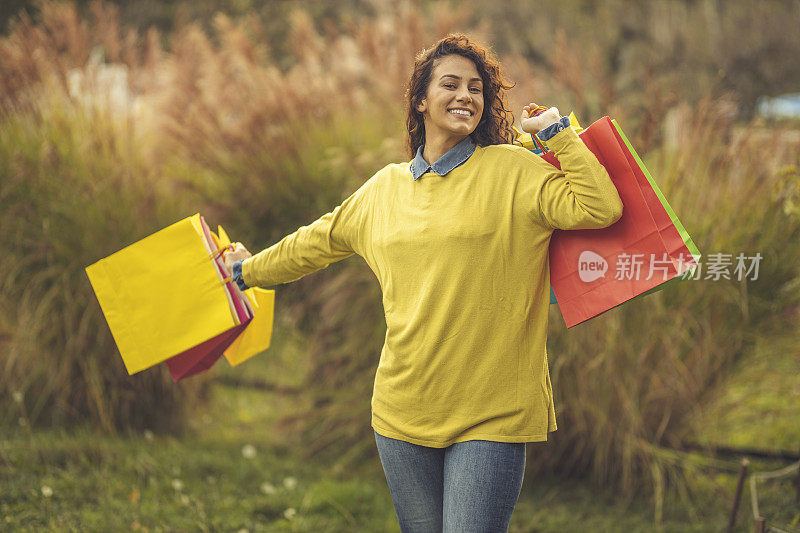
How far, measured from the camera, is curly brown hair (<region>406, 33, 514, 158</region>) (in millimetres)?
1884

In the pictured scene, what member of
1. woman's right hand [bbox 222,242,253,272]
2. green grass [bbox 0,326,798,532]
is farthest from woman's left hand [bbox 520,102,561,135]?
green grass [bbox 0,326,798,532]

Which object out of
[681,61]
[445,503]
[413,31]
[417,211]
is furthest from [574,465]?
[681,61]

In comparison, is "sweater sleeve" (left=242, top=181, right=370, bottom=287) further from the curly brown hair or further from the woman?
the curly brown hair

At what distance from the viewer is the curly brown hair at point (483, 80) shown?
6.18ft

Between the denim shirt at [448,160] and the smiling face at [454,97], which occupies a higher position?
the smiling face at [454,97]

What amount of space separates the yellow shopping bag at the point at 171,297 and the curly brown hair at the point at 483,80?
83 centimetres

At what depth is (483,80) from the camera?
1907 mm

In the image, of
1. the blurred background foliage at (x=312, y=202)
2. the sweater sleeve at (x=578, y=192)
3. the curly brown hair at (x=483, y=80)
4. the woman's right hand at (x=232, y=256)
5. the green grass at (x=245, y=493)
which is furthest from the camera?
the blurred background foliage at (x=312, y=202)

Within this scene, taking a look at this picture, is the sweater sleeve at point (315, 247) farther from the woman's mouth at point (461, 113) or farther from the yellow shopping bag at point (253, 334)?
the woman's mouth at point (461, 113)

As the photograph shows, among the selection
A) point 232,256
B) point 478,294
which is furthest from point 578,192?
point 232,256

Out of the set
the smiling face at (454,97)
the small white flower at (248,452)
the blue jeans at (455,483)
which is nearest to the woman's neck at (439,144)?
the smiling face at (454,97)

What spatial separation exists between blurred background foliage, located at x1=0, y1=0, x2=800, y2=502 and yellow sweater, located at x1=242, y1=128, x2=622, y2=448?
67.2 inches

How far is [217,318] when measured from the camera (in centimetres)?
230

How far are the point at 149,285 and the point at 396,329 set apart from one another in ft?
3.00
